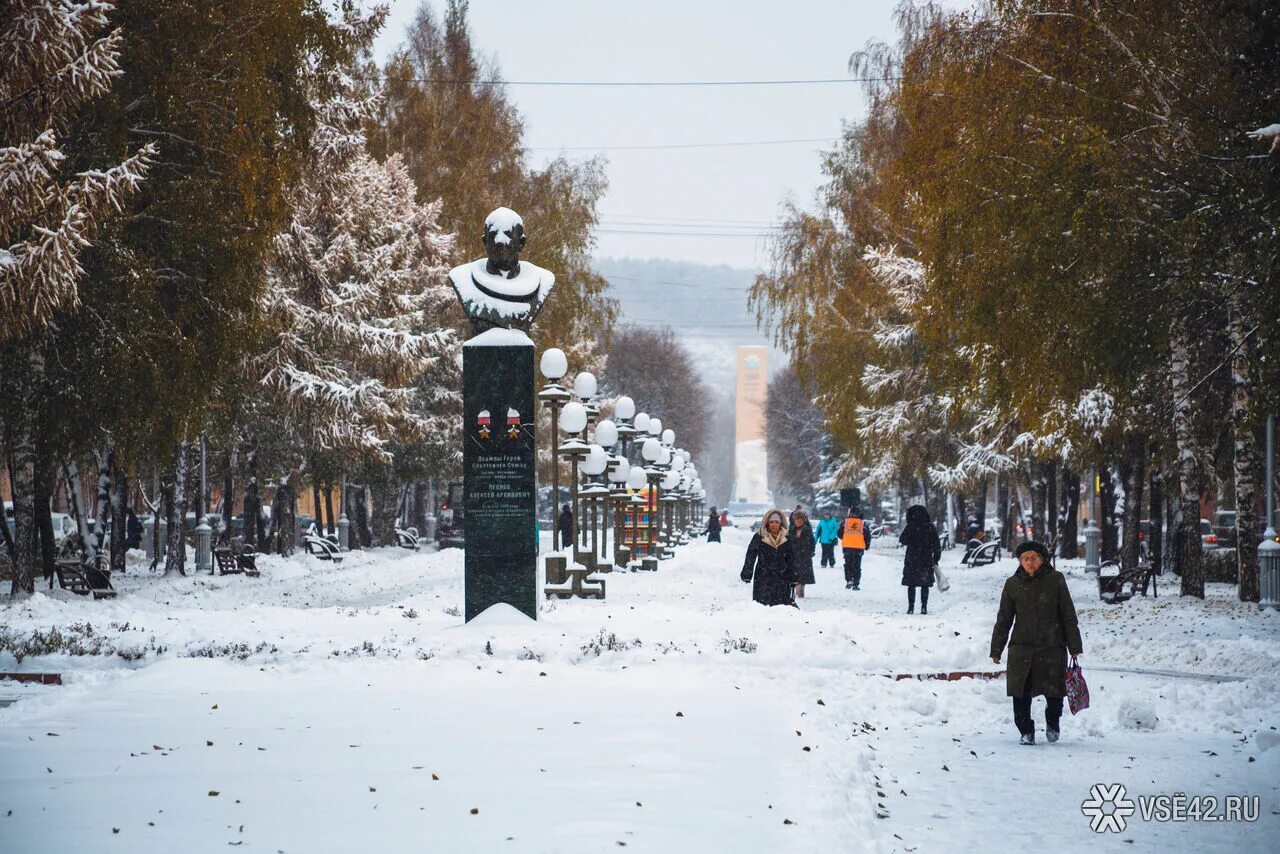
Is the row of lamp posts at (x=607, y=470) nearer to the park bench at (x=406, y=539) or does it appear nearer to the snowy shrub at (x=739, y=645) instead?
the park bench at (x=406, y=539)

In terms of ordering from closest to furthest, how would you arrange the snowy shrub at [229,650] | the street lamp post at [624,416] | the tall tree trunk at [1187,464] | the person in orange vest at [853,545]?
the snowy shrub at [229,650] < the tall tree trunk at [1187,464] < the person in orange vest at [853,545] < the street lamp post at [624,416]

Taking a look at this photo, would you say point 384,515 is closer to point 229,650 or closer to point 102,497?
point 102,497

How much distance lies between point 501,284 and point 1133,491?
16507 millimetres

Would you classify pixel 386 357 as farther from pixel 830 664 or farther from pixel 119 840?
pixel 119 840

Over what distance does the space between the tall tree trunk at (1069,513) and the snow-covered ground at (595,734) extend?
1862cm

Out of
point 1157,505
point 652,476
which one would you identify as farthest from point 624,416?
point 1157,505

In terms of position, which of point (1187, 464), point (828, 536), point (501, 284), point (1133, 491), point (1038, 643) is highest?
point (501, 284)

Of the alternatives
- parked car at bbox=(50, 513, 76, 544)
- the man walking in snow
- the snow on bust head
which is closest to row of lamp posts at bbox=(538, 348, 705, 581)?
the man walking in snow

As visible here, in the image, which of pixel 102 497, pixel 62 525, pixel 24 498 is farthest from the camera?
pixel 62 525

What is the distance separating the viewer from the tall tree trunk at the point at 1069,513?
35.8 meters

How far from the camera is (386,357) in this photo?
107 feet

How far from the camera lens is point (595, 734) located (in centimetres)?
888

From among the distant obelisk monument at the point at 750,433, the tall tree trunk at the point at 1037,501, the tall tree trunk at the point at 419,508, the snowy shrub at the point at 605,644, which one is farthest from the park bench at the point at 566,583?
the distant obelisk monument at the point at 750,433

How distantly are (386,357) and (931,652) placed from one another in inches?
818
